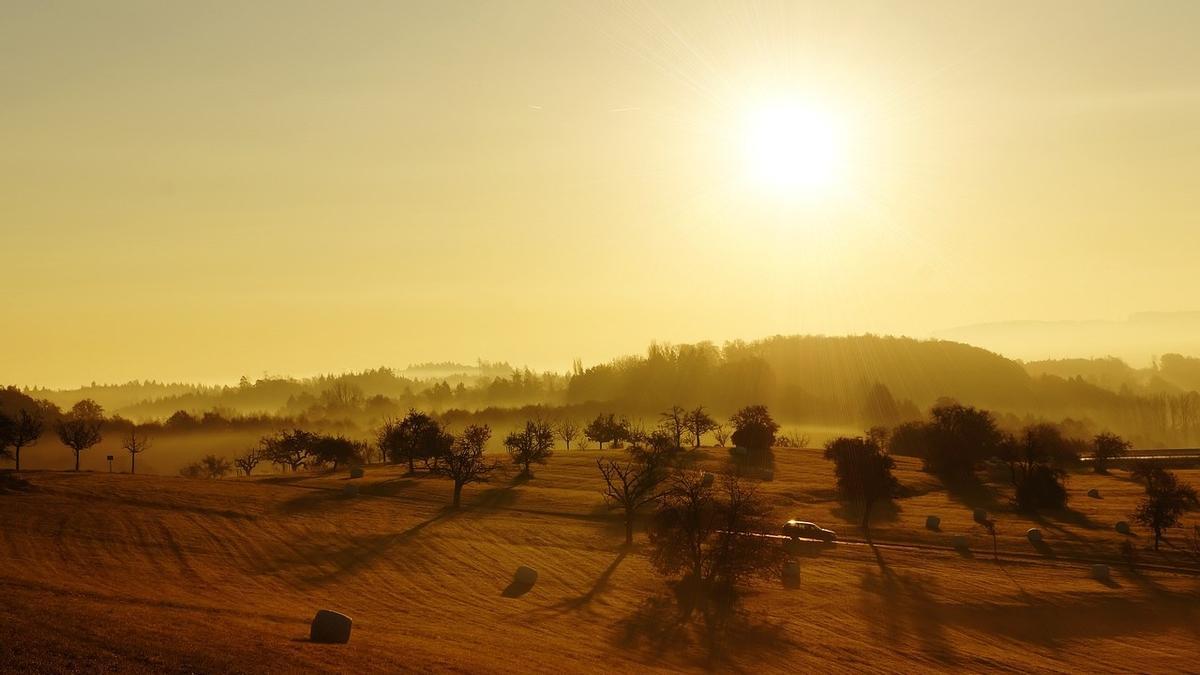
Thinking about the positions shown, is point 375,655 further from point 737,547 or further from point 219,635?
point 737,547

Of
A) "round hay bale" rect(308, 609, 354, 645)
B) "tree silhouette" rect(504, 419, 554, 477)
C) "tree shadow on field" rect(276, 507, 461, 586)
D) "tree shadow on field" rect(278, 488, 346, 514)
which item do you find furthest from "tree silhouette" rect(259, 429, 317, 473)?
"round hay bale" rect(308, 609, 354, 645)

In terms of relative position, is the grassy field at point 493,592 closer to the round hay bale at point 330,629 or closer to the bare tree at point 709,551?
the round hay bale at point 330,629

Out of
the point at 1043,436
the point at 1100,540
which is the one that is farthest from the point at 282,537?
the point at 1043,436

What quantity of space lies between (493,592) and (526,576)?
111 inches

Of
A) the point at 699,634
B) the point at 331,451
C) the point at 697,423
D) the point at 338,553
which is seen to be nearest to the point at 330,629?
the point at 699,634

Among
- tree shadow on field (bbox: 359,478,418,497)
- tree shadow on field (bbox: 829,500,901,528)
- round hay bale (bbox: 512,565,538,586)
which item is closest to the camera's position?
round hay bale (bbox: 512,565,538,586)

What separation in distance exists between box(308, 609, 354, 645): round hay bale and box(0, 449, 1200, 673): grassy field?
0.96 meters

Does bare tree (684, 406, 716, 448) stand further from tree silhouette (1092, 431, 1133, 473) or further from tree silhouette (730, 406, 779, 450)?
tree silhouette (1092, 431, 1133, 473)

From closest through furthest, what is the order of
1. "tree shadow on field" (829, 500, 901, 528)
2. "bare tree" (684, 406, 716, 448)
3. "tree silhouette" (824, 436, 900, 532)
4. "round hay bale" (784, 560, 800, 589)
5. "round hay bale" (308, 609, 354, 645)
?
1. "round hay bale" (308, 609, 354, 645)
2. "round hay bale" (784, 560, 800, 589)
3. "tree silhouette" (824, 436, 900, 532)
4. "tree shadow on field" (829, 500, 901, 528)
5. "bare tree" (684, 406, 716, 448)

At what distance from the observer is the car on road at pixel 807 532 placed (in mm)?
67188

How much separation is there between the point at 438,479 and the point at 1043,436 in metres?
87.3

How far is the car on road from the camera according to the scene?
220ft

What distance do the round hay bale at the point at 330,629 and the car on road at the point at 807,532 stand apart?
43731 millimetres

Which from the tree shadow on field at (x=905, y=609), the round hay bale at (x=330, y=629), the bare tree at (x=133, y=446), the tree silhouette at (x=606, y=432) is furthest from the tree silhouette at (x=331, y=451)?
the round hay bale at (x=330, y=629)
